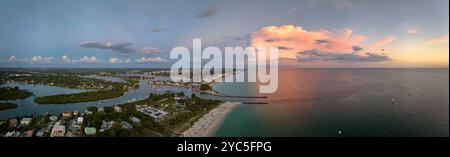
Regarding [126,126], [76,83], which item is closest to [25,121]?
[126,126]

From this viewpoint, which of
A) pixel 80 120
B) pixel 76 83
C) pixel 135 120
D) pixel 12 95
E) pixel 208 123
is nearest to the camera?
pixel 80 120

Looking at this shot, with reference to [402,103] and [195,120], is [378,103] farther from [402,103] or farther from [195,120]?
[195,120]

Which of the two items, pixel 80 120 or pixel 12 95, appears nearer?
pixel 80 120

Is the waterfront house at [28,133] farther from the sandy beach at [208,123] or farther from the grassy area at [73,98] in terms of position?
the grassy area at [73,98]

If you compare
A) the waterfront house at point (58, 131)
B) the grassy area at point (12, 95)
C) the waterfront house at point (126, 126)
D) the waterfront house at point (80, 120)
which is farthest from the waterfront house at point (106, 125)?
the grassy area at point (12, 95)

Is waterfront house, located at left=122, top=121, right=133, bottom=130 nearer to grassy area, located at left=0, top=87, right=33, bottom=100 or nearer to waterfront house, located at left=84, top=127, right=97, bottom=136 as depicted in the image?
waterfront house, located at left=84, top=127, right=97, bottom=136

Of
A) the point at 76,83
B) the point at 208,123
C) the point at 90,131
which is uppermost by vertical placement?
the point at 76,83

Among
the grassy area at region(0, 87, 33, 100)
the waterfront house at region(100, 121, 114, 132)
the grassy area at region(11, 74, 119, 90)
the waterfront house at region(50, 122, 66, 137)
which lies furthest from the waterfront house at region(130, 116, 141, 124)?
the grassy area at region(11, 74, 119, 90)

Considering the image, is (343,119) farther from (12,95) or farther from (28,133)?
(12,95)
